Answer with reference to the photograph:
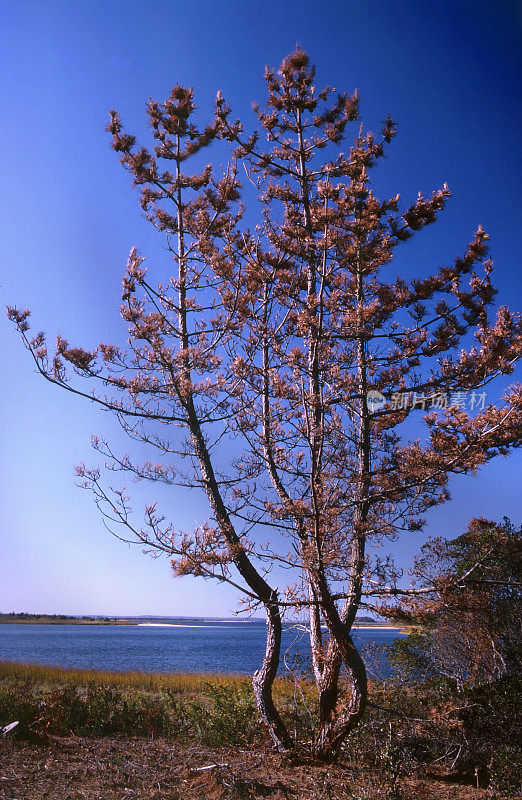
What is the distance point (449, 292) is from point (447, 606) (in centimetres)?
513

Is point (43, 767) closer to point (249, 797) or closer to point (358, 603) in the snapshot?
point (249, 797)

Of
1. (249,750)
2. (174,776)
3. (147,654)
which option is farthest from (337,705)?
(147,654)

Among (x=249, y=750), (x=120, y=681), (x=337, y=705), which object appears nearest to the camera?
(x=337, y=705)

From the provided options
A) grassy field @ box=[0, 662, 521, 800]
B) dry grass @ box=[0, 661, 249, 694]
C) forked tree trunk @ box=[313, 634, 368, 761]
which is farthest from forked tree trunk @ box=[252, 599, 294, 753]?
dry grass @ box=[0, 661, 249, 694]

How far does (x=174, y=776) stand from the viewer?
6.06m

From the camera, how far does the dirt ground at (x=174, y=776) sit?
5.45 metres

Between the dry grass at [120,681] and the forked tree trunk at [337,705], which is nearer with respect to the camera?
the forked tree trunk at [337,705]

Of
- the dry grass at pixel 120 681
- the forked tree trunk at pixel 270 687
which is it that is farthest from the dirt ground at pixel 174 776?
the dry grass at pixel 120 681

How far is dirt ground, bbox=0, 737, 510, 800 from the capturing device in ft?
17.9

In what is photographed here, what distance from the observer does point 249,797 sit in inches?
213

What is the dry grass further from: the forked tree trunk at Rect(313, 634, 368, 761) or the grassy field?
the forked tree trunk at Rect(313, 634, 368, 761)

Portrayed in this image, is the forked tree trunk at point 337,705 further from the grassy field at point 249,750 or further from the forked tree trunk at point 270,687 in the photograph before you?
the forked tree trunk at point 270,687

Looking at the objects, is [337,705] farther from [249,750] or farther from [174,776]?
[174,776]

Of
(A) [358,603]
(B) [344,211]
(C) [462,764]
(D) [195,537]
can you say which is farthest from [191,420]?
(C) [462,764]
